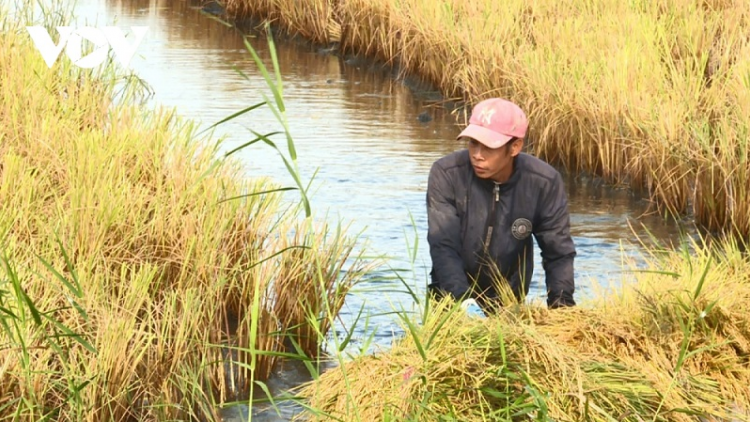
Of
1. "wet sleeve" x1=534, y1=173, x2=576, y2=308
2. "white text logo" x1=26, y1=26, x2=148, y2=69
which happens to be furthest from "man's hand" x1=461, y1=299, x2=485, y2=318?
"white text logo" x1=26, y1=26, x2=148, y2=69

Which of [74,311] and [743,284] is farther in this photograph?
[743,284]

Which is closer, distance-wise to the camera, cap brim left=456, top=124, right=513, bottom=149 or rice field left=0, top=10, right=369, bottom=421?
rice field left=0, top=10, right=369, bottom=421

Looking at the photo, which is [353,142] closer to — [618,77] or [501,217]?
[618,77]

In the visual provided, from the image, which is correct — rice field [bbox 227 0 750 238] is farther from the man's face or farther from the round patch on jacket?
the man's face

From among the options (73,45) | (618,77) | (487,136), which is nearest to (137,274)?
(487,136)

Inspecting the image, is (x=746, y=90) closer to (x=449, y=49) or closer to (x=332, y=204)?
(x=332, y=204)

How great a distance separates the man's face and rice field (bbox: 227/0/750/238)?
71.3 inches

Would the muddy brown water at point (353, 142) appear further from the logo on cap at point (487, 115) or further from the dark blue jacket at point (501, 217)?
the logo on cap at point (487, 115)

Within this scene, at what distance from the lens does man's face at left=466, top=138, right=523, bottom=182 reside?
15.9 ft

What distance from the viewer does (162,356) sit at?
14.1 feet

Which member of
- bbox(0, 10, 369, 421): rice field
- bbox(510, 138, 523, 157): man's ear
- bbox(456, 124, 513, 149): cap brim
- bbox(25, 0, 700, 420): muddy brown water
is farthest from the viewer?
bbox(25, 0, 700, 420): muddy brown water

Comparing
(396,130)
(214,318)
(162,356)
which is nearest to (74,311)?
(162,356)

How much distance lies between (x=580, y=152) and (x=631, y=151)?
0.54 meters

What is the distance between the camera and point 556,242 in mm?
5020
